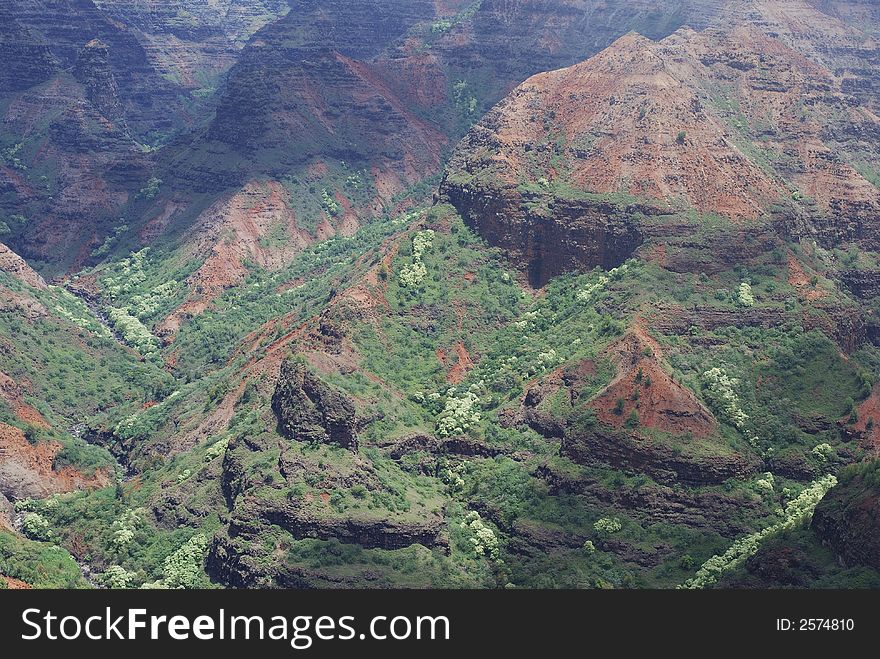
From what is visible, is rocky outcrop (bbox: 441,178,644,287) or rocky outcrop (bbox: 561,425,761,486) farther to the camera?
rocky outcrop (bbox: 441,178,644,287)

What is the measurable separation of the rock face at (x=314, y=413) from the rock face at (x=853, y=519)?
1381 inches

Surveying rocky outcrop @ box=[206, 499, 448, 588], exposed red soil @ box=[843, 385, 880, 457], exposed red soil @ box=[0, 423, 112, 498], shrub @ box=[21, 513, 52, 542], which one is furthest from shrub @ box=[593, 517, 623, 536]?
exposed red soil @ box=[0, 423, 112, 498]

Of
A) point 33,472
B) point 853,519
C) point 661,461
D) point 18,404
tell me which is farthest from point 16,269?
point 853,519

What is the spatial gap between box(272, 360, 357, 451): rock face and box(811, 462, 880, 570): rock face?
35.1 metres

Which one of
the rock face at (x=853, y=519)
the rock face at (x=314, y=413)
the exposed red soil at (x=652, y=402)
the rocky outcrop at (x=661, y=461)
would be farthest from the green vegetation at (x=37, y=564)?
the rock face at (x=853, y=519)

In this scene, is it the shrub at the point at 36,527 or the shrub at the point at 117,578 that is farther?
the shrub at the point at 36,527

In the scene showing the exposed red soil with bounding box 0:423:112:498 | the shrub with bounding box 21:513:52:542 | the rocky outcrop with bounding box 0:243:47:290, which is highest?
the rocky outcrop with bounding box 0:243:47:290

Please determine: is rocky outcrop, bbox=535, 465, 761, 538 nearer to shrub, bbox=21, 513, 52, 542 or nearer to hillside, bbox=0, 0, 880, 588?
hillside, bbox=0, 0, 880, 588

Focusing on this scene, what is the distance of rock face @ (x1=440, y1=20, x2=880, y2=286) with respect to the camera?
148 metres

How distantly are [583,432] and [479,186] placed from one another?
38699 millimetres

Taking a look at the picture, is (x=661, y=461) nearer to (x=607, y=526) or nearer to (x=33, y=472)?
(x=607, y=526)

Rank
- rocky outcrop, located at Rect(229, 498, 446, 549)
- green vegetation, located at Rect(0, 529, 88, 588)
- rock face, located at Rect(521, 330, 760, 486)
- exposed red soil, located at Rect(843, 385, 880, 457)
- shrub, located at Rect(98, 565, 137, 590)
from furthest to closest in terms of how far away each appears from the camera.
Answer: exposed red soil, located at Rect(843, 385, 880, 457), shrub, located at Rect(98, 565, 137, 590), rock face, located at Rect(521, 330, 760, 486), rocky outcrop, located at Rect(229, 498, 446, 549), green vegetation, located at Rect(0, 529, 88, 588)

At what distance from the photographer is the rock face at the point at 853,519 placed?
333 feet

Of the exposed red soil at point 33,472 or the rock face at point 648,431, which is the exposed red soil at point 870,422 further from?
the exposed red soil at point 33,472
